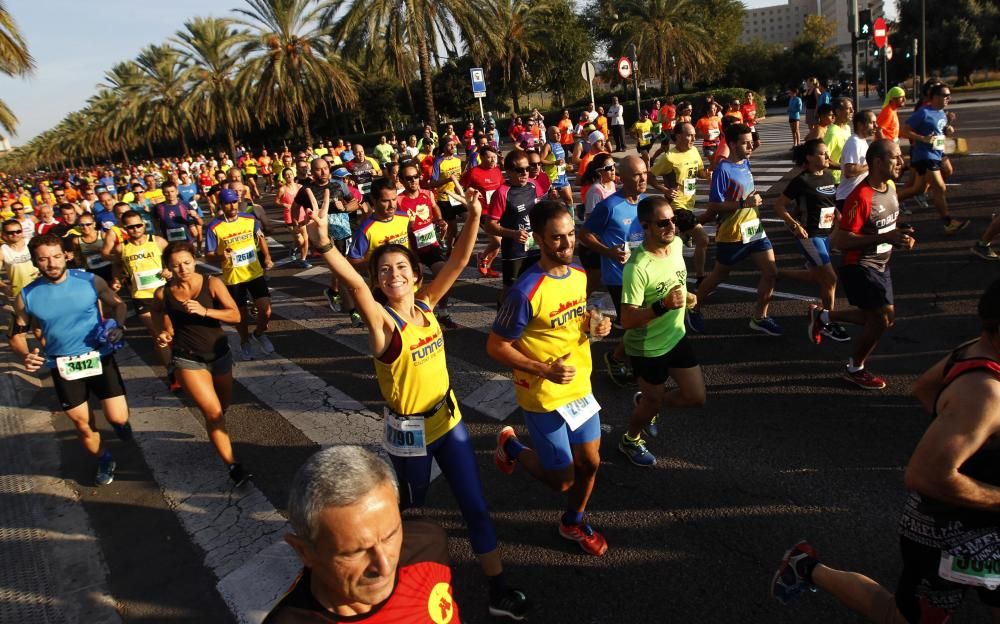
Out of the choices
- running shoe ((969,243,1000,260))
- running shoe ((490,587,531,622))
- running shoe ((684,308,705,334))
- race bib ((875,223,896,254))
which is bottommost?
running shoe ((490,587,531,622))

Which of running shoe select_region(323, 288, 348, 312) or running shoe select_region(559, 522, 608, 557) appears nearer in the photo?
running shoe select_region(559, 522, 608, 557)

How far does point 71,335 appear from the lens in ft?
16.5

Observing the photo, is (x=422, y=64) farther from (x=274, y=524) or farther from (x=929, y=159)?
(x=274, y=524)

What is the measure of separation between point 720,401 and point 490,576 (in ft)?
9.34

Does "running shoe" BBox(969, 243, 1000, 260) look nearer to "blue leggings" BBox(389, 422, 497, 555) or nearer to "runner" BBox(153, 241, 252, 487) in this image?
"blue leggings" BBox(389, 422, 497, 555)

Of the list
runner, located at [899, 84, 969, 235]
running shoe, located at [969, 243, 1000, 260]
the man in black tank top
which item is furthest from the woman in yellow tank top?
runner, located at [899, 84, 969, 235]

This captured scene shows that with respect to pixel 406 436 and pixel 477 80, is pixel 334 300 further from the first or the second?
pixel 477 80

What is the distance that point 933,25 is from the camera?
42594 mm

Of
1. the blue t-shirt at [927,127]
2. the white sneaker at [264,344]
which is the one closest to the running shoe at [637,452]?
the white sneaker at [264,344]

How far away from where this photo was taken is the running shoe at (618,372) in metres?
5.84

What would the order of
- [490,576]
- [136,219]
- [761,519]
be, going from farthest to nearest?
[136,219], [761,519], [490,576]

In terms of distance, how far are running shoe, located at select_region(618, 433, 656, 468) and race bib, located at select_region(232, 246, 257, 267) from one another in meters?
5.02

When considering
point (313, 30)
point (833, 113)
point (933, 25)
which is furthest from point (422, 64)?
point (933, 25)

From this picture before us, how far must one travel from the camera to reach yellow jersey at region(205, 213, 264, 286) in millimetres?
7238
